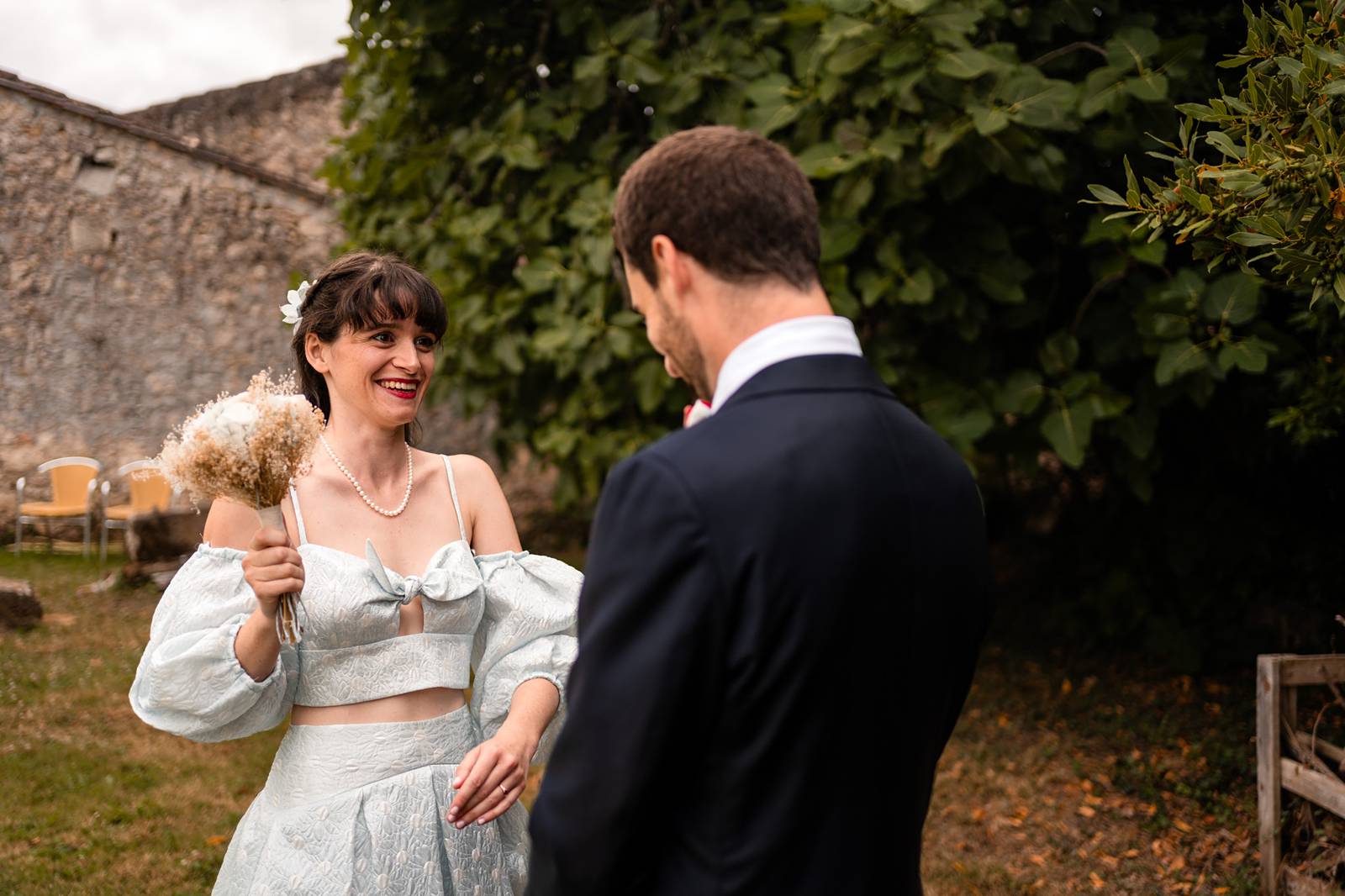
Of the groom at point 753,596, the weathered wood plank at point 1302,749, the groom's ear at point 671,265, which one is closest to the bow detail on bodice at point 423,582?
the groom at point 753,596

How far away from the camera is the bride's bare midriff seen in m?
2.34

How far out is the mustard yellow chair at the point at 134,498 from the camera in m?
10.6

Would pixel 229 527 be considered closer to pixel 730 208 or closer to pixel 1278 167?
pixel 730 208

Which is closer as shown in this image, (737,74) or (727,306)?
(727,306)

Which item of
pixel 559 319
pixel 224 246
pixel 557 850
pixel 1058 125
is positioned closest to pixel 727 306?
pixel 557 850

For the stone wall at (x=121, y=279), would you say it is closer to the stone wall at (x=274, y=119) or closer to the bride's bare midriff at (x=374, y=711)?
the stone wall at (x=274, y=119)

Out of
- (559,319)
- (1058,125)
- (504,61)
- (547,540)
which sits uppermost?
(504,61)

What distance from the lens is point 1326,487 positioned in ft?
20.3

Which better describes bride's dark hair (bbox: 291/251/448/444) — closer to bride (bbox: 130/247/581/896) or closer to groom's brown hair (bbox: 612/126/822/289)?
bride (bbox: 130/247/581/896)

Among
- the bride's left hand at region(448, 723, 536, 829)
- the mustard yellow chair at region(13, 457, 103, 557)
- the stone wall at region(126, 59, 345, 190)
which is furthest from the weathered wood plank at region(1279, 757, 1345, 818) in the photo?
the stone wall at region(126, 59, 345, 190)

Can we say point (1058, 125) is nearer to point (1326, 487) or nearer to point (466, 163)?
point (1326, 487)

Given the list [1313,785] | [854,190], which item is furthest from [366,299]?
[1313,785]

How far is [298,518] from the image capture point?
2.38 m

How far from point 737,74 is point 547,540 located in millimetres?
5267
